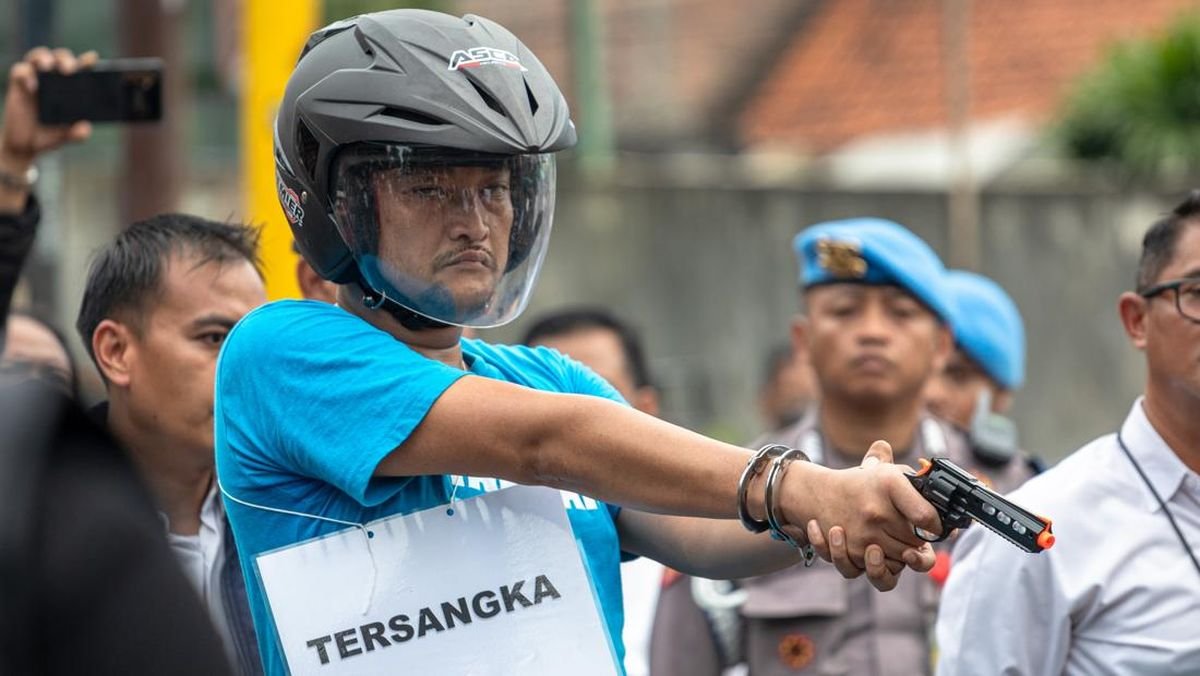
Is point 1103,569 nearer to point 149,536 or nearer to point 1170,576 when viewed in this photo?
point 1170,576

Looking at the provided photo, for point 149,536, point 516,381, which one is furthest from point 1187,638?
point 149,536

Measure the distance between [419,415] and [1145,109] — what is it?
1440 cm

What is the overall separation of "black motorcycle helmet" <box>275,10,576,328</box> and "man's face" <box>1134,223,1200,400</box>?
166 centimetres

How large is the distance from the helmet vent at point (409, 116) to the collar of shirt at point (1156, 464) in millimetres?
1931

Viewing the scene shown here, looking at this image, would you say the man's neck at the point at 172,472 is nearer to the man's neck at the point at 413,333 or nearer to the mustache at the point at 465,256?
the man's neck at the point at 413,333

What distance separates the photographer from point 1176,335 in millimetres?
3994

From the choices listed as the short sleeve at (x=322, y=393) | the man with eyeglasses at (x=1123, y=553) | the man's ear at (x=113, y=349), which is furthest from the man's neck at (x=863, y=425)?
the short sleeve at (x=322, y=393)

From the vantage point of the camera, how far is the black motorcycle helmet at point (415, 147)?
2.76 m

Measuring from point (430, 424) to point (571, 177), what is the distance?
11.1m

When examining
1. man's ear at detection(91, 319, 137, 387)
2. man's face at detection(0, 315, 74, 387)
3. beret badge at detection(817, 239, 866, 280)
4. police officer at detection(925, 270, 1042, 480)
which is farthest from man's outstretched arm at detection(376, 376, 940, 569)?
police officer at detection(925, 270, 1042, 480)

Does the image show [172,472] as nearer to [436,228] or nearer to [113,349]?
[113,349]

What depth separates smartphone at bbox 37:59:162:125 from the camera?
4680mm

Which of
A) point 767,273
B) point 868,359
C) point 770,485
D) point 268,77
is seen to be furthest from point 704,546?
point 767,273

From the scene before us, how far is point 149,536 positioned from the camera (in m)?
1.73
